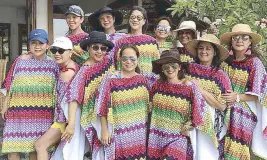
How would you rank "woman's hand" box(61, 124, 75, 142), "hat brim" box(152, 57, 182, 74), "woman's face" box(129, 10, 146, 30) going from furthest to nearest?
"woman's face" box(129, 10, 146, 30) → "woman's hand" box(61, 124, 75, 142) → "hat brim" box(152, 57, 182, 74)

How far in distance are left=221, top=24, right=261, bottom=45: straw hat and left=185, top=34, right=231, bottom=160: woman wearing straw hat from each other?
0.23 m

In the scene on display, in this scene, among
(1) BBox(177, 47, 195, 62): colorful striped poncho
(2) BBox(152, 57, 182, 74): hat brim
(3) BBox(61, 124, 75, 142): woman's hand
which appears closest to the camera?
(2) BBox(152, 57, 182, 74): hat brim

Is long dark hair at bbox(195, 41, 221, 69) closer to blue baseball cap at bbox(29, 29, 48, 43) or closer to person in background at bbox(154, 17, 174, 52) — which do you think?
person in background at bbox(154, 17, 174, 52)

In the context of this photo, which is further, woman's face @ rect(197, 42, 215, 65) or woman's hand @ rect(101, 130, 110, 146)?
woman's face @ rect(197, 42, 215, 65)

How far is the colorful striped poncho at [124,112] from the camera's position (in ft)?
11.8

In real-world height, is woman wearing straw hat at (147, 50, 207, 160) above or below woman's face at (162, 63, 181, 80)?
below

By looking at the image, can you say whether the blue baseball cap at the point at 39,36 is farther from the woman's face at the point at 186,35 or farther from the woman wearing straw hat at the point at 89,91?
the woman's face at the point at 186,35

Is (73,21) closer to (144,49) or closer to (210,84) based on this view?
(144,49)


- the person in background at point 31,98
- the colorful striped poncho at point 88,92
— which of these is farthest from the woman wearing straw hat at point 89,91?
the person in background at point 31,98

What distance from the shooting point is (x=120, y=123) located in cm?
363

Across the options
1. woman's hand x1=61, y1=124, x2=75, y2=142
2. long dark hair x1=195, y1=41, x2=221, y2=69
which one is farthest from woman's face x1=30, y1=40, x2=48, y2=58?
long dark hair x1=195, y1=41, x2=221, y2=69

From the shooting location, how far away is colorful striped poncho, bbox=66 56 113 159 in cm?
369

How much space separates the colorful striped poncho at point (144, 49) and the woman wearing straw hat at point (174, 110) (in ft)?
1.79

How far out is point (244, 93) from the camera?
3.81 metres
